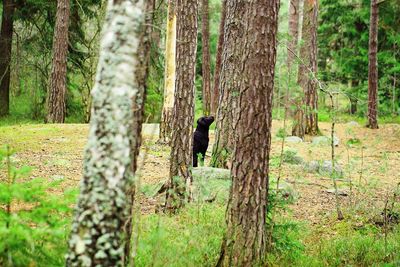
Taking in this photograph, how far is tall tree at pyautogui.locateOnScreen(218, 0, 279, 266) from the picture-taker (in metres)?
5.25

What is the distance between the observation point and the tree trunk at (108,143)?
10.8ft

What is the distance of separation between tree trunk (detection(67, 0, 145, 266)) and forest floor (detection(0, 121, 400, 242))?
6.05ft

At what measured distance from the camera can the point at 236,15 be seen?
355 inches

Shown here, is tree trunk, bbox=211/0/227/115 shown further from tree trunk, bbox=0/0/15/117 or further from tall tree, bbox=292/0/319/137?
tree trunk, bbox=0/0/15/117

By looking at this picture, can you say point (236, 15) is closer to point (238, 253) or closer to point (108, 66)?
point (238, 253)

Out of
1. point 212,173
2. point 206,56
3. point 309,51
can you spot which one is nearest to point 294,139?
point 309,51

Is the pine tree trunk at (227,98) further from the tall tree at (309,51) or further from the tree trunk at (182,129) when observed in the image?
the tall tree at (309,51)

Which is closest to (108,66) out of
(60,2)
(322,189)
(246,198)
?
(246,198)

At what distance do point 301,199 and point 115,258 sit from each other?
629cm

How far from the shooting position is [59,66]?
17.2 meters

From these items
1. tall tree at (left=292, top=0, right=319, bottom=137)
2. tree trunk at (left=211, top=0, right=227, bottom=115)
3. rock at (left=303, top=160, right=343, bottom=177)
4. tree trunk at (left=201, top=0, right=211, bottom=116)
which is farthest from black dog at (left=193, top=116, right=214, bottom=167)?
tree trunk at (left=201, top=0, right=211, bottom=116)

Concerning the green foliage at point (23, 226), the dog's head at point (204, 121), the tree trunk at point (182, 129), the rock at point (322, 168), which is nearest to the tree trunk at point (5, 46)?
the dog's head at point (204, 121)

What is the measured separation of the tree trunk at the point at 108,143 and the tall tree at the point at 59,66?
14.4 metres

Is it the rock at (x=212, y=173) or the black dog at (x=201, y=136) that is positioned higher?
the black dog at (x=201, y=136)
